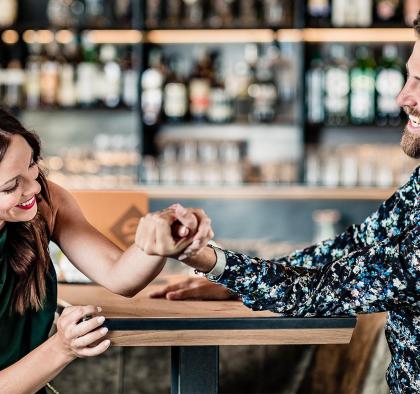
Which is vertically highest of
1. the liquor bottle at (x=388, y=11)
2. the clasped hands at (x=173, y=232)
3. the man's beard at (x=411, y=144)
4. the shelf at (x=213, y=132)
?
the liquor bottle at (x=388, y=11)

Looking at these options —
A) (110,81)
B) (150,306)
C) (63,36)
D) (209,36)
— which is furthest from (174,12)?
(150,306)

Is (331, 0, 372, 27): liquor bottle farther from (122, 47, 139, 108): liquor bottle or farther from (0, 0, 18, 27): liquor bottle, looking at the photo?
(0, 0, 18, 27): liquor bottle

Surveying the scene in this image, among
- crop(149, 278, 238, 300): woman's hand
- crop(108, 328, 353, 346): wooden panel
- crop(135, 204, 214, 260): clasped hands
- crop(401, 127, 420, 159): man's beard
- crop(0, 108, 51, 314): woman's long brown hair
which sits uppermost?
crop(401, 127, 420, 159): man's beard

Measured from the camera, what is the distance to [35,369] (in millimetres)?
1461

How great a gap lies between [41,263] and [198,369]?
0.35 m

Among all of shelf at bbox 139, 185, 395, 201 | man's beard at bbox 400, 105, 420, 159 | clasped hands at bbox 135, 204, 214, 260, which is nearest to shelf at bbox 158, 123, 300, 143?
shelf at bbox 139, 185, 395, 201

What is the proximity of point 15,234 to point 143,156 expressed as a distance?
2.77 meters

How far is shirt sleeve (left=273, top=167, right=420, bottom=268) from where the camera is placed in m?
1.75

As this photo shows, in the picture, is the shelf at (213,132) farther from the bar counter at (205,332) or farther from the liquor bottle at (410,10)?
the bar counter at (205,332)

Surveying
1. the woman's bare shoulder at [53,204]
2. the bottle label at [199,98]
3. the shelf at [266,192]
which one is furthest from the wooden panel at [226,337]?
the bottle label at [199,98]

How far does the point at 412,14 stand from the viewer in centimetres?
423

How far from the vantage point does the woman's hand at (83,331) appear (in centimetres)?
139

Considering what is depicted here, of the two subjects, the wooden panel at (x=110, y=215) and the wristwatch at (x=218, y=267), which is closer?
the wristwatch at (x=218, y=267)

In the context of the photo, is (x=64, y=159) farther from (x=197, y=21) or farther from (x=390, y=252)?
(x=390, y=252)
